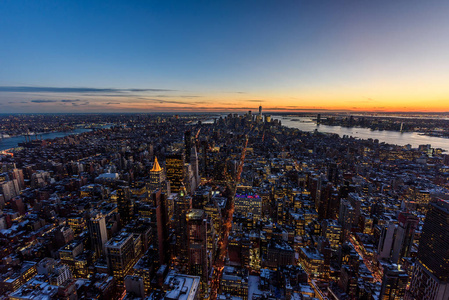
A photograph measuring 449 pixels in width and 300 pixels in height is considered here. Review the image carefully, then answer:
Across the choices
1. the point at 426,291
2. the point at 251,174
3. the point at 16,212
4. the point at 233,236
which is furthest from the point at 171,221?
the point at 426,291

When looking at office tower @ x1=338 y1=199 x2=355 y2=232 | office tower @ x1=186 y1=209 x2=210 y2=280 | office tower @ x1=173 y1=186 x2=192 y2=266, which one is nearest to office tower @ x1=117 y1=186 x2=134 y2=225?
office tower @ x1=173 y1=186 x2=192 y2=266

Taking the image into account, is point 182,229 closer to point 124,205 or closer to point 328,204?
point 124,205

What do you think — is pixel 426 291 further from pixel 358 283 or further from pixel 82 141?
pixel 82 141

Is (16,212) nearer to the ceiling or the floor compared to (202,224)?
nearer to the floor

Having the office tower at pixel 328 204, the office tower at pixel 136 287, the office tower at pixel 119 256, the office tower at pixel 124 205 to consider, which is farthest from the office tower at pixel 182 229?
the office tower at pixel 328 204

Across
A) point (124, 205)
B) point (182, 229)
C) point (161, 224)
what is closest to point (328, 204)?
point (182, 229)

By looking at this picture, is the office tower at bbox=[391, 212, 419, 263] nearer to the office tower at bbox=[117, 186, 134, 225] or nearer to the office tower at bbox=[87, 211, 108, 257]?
the office tower at bbox=[87, 211, 108, 257]
